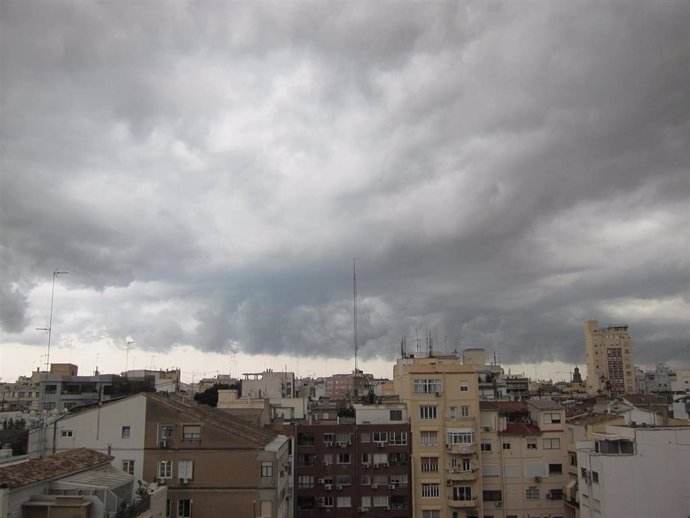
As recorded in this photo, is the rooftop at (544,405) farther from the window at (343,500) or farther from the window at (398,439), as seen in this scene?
the window at (343,500)

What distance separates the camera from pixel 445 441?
71.6m

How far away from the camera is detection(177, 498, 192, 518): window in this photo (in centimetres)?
4728

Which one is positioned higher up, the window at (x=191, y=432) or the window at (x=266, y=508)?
the window at (x=191, y=432)

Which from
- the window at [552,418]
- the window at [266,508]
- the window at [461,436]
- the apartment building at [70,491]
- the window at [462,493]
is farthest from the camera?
the window at [552,418]

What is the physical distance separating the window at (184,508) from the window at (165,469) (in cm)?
211

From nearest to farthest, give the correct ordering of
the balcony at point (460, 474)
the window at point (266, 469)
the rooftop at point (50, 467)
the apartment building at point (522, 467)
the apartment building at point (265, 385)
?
the rooftop at point (50, 467) < the window at point (266, 469) < the balcony at point (460, 474) < the apartment building at point (522, 467) < the apartment building at point (265, 385)

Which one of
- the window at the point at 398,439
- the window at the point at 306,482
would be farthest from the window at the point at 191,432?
the window at the point at 398,439

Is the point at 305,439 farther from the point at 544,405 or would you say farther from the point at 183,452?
the point at 544,405

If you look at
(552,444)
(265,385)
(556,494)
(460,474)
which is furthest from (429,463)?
(265,385)

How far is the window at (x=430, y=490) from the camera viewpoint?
2790 inches

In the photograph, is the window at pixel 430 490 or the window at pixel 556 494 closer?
the window at pixel 430 490

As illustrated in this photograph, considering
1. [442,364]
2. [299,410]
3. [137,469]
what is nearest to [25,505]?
[137,469]

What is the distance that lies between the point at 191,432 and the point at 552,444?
142ft

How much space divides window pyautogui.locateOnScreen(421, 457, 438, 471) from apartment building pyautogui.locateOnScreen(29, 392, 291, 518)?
2483 centimetres
